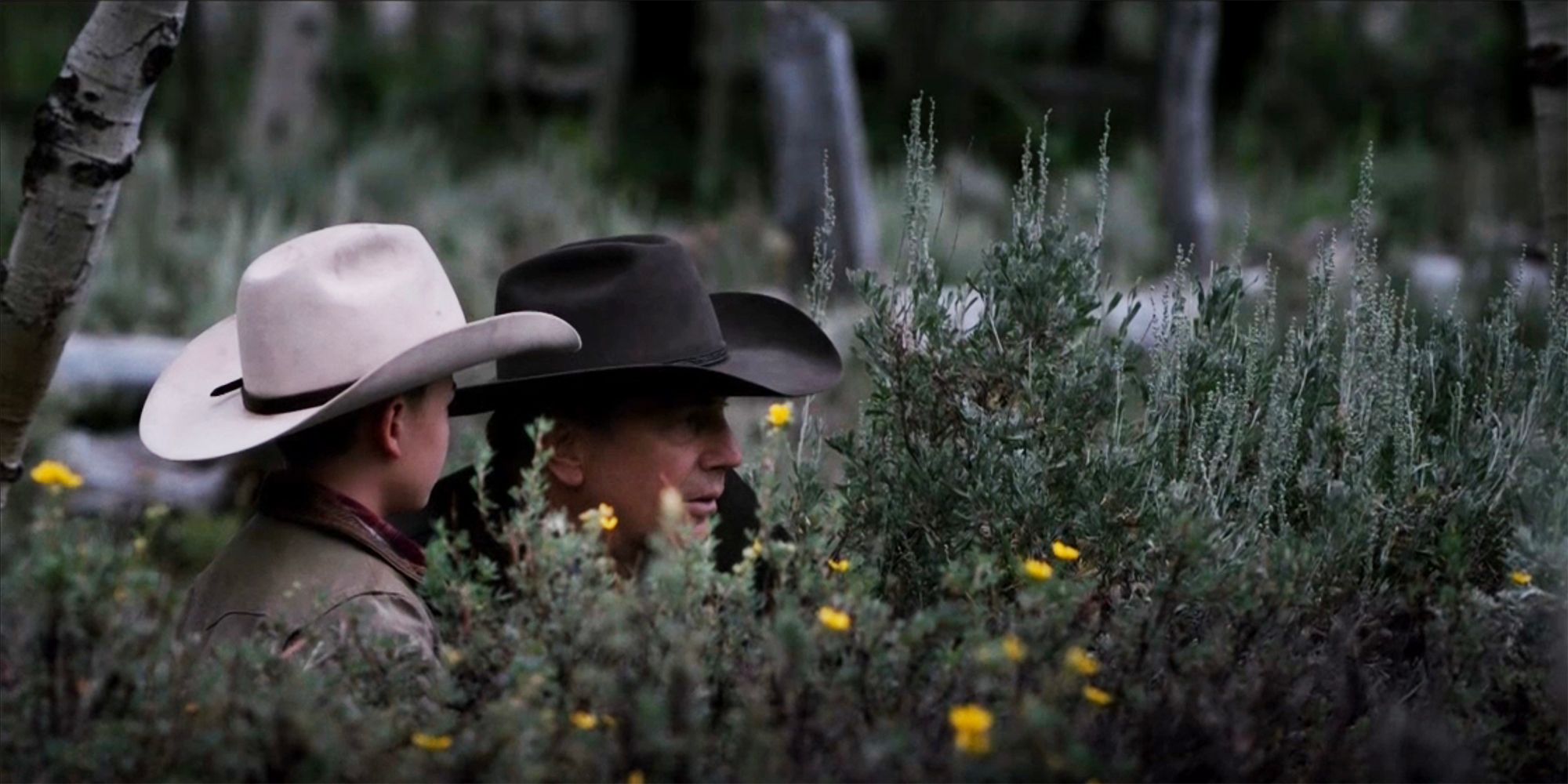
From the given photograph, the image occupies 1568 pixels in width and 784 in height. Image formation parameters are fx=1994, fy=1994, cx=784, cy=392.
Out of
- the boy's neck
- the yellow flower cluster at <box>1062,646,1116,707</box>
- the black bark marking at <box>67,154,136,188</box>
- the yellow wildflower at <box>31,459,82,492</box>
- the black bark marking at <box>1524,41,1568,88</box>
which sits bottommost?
the yellow flower cluster at <box>1062,646,1116,707</box>

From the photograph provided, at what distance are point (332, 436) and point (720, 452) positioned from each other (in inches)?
32.5

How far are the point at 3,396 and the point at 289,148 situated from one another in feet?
34.4

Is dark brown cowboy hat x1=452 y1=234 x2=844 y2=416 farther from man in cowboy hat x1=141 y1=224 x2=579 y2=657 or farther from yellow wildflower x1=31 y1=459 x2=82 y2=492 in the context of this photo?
yellow wildflower x1=31 y1=459 x2=82 y2=492

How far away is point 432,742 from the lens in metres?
2.45

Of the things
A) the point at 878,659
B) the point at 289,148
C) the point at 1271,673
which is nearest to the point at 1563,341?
the point at 1271,673

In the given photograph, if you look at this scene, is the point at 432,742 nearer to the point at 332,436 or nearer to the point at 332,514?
the point at 332,514

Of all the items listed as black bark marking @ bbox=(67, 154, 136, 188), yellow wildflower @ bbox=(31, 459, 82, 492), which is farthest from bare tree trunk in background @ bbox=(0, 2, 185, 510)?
yellow wildflower @ bbox=(31, 459, 82, 492)

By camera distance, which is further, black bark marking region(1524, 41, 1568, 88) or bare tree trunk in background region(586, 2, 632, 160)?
bare tree trunk in background region(586, 2, 632, 160)

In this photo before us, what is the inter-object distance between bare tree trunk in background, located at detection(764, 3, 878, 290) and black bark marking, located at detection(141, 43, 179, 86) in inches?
294

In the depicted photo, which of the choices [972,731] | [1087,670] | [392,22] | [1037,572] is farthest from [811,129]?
[392,22]

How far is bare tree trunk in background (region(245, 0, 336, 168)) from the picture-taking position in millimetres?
14406

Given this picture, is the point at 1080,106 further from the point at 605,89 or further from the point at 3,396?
the point at 3,396

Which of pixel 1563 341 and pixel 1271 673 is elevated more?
pixel 1563 341

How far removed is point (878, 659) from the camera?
2.70m
